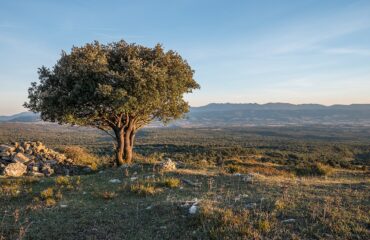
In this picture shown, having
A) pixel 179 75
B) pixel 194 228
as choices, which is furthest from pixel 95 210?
pixel 179 75

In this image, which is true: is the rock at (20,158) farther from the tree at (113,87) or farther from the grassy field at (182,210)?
the grassy field at (182,210)

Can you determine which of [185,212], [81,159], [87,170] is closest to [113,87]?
[87,170]

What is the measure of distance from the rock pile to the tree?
3.17 m

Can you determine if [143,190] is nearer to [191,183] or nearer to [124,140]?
[191,183]

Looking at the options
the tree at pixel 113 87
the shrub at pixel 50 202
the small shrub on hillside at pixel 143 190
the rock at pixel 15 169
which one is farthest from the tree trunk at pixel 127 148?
the shrub at pixel 50 202

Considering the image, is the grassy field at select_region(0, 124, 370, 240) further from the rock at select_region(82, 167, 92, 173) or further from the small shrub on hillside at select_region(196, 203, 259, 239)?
the rock at select_region(82, 167, 92, 173)

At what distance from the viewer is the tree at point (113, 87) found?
19.5 metres

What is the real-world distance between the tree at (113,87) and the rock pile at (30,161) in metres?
3.17

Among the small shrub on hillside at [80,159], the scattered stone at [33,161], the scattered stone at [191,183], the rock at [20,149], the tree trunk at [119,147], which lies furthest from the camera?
the small shrub on hillside at [80,159]

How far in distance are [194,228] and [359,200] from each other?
6.37 metres

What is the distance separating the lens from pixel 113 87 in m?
19.4

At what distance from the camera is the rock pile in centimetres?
2009

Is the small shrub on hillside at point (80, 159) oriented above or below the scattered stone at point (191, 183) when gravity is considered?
below

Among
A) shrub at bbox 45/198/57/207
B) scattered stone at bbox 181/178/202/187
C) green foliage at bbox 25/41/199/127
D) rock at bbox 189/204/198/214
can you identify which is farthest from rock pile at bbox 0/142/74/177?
rock at bbox 189/204/198/214
